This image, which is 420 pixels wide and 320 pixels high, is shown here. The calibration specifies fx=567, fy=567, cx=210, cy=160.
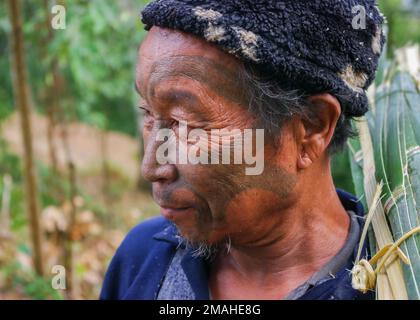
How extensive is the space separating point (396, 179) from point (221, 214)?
1.51 ft

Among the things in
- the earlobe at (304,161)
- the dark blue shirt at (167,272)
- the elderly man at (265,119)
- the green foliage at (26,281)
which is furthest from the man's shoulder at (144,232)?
the green foliage at (26,281)

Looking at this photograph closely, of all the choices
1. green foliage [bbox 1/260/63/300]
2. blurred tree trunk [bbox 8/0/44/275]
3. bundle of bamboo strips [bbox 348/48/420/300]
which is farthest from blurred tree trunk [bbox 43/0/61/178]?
bundle of bamboo strips [bbox 348/48/420/300]

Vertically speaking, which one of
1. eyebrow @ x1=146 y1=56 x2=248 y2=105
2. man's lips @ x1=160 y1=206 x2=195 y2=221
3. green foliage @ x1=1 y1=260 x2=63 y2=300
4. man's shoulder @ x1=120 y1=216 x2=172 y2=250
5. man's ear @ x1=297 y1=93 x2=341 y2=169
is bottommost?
green foliage @ x1=1 y1=260 x2=63 y2=300

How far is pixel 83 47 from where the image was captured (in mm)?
3318

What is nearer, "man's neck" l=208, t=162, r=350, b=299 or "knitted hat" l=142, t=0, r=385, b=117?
"knitted hat" l=142, t=0, r=385, b=117

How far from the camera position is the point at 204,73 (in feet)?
4.16

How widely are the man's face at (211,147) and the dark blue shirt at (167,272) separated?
17 centimetres

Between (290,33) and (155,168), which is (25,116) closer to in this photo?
(155,168)

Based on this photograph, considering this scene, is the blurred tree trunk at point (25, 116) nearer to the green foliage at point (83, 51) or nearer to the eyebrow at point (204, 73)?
the green foliage at point (83, 51)

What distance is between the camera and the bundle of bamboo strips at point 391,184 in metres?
1.20

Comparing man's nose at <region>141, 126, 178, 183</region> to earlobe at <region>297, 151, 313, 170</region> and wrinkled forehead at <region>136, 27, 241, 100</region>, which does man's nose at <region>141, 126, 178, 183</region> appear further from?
earlobe at <region>297, 151, 313, 170</region>

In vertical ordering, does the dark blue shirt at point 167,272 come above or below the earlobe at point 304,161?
below

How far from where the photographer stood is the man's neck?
4.71 ft
